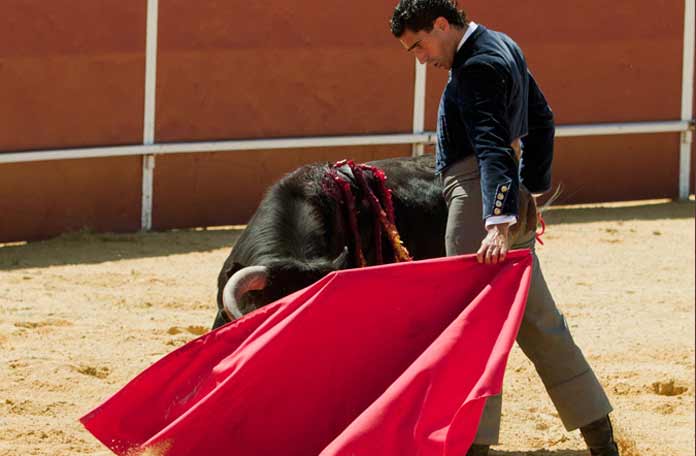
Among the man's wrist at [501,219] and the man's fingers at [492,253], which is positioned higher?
the man's wrist at [501,219]

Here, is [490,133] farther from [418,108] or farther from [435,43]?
[418,108]

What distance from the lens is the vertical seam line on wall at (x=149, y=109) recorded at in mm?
7551

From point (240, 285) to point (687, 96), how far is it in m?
6.08

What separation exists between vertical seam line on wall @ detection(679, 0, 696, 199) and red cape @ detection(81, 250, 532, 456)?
5.98m

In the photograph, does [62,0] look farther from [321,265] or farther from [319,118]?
[321,265]

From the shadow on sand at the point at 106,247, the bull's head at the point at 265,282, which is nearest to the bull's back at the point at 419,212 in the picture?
the bull's head at the point at 265,282

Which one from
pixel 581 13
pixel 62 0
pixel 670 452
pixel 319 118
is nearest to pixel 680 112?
pixel 581 13

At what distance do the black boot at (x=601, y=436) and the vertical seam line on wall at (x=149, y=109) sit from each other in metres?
4.53

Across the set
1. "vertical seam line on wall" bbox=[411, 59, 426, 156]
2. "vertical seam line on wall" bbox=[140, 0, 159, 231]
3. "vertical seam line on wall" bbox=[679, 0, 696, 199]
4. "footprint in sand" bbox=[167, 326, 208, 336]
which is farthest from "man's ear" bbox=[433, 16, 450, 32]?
"vertical seam line on wall" bbox=[679, 0, 696, 199]

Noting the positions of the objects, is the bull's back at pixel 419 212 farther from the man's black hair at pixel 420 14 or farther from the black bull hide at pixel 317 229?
the man's black hair at pixel 420 14

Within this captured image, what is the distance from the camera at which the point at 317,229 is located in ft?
13.4

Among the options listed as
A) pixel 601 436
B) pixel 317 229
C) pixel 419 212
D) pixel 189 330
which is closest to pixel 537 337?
pixel 601 436

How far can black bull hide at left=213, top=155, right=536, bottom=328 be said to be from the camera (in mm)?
3699

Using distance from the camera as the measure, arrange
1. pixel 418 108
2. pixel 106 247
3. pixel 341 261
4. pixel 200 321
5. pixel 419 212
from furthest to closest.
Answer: pixel 418 108 → pixel 106 247 → pixel 200 321 → pixel 419 212 → pixel 341 261
